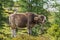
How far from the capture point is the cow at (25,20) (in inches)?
658

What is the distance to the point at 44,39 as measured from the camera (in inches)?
532

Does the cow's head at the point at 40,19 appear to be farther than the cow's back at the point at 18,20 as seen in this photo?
No

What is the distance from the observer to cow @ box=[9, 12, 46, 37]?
658 inches

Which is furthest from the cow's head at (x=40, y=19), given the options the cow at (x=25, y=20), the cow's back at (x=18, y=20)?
the cow's back at (x=18, y=20)

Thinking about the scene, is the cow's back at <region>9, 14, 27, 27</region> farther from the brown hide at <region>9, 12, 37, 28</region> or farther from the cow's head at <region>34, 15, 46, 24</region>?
the cow's head at <region>34, 15, 46, 24</region>

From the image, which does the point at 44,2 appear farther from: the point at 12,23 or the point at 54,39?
the point at 54,39

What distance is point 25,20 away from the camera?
1705 cm

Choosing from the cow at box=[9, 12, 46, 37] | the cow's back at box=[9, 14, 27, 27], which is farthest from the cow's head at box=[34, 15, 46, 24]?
the cow's back at box=[9, 14, 27, 27]

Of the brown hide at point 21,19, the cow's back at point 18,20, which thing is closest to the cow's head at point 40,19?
the brown hide at point 21,19

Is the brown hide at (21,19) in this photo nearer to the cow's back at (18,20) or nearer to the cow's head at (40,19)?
the cow's back at (18,20)

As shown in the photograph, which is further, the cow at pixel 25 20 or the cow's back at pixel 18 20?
the cow's back at pixel 18 20

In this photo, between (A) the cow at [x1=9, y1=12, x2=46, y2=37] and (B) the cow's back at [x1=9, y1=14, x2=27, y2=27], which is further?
(B) the cow's back at [x1=9, y1=14, x2=27, y2=27]

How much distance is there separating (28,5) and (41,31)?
2.91 metres

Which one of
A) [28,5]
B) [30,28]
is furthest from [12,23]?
[28,5]
